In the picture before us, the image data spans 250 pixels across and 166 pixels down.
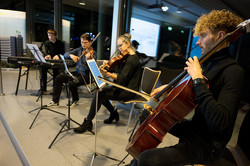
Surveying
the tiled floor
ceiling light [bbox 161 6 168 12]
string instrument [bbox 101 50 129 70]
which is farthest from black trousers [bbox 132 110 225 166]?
ceiling light [bbox 161 6 168 12]

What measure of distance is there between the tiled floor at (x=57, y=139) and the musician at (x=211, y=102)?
0.92 metres

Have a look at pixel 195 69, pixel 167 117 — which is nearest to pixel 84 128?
pixel 167 117

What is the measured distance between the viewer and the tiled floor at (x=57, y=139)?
1713 millimetres

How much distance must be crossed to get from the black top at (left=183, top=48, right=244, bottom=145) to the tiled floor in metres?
1.18

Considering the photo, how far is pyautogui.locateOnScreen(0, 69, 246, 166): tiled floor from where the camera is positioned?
1.71 m

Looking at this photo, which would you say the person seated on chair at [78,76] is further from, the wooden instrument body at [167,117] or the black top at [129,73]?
the wooden instrument body at [167,117]

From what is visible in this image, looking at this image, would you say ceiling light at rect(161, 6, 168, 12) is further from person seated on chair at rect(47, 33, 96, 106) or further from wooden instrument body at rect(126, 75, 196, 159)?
wooden instrument body at rect(126, 75, 196, 159)

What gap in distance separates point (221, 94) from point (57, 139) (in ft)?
6.10

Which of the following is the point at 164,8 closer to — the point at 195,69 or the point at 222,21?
the point at 222,21

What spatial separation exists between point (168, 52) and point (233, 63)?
2.16 m

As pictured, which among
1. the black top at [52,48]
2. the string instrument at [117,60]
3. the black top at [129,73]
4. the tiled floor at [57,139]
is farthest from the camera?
the black top at [52,48]

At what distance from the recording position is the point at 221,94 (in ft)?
2.83

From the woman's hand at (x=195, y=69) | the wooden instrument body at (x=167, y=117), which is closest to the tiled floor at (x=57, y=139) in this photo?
the wooden instrument body at (x=167, y=117)

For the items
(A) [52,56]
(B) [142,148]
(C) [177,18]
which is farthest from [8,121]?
(C) [177,18]
